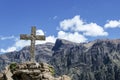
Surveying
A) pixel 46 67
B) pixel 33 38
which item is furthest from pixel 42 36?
pixel 46 67

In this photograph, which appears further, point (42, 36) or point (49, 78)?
point (42, 36)

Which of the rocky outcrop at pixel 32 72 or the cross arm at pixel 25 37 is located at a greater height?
the cross arm at pixel 25 37

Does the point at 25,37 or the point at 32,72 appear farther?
the point at 25,37

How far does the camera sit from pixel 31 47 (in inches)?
1797

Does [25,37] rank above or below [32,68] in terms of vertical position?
above

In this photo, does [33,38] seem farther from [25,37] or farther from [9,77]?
[9,77]

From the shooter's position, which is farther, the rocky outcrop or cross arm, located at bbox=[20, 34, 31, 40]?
cross arm, located at bbox=[20, 34, 31, 40]

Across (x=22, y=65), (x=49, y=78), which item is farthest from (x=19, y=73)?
(x=49, y=78)

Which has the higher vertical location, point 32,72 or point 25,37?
point 25,37

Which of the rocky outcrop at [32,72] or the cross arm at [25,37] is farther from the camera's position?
the cross arm at [25,37]

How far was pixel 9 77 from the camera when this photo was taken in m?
43.8

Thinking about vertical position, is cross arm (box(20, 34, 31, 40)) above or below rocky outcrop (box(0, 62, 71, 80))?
above

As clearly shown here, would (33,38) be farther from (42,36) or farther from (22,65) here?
(22,65)

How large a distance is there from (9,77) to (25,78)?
2.21 meters
